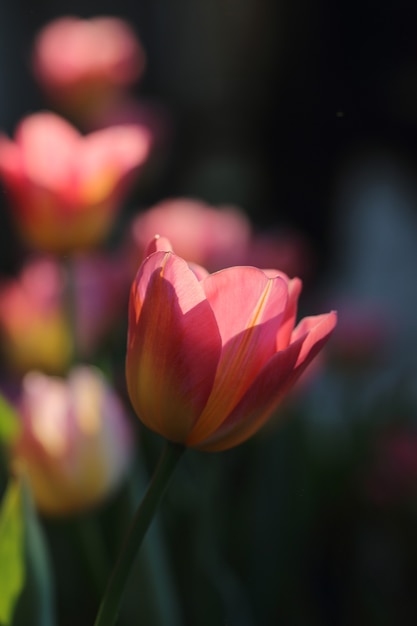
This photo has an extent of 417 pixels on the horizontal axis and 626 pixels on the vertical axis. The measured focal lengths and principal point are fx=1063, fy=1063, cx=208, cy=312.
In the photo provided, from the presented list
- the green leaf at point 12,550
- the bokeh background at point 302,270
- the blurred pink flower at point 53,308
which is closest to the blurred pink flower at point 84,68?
the bokeh background at point 302,270

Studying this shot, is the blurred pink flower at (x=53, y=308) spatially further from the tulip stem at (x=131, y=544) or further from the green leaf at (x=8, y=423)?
the tulip stem at (x=131, y=544)

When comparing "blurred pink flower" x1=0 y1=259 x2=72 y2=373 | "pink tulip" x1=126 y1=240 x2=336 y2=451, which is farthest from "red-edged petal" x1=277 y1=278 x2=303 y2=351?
"blurred pink flower" x1=0 y1=259 x2=72 y2=373

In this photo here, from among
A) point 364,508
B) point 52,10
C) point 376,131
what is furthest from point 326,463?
point 52,10

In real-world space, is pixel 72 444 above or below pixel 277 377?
below

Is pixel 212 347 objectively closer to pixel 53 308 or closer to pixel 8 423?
pixel 8 423

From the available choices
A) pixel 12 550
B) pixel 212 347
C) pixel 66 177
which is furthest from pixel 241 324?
pixel 66 177
